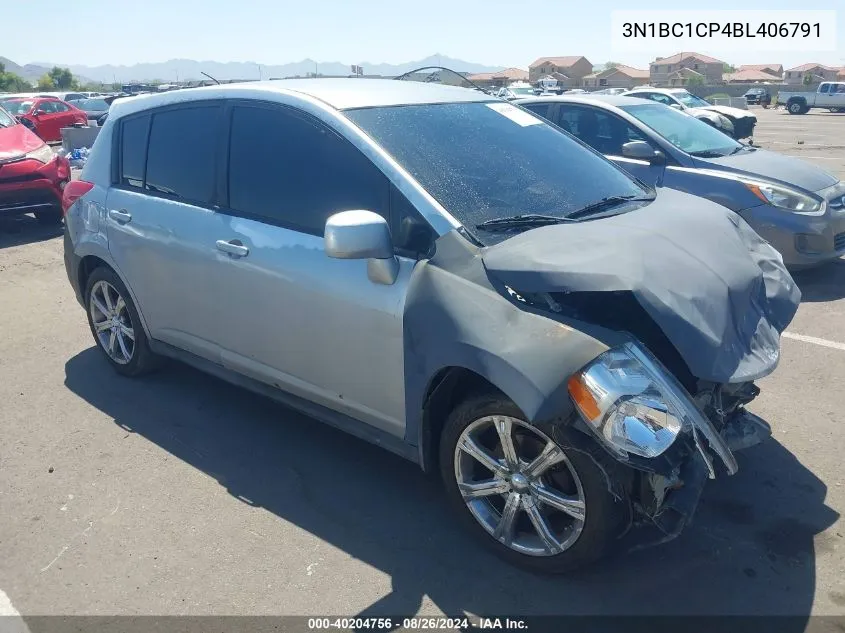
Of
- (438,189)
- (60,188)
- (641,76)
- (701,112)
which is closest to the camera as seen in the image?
(438,189)

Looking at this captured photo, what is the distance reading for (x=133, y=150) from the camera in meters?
4.76

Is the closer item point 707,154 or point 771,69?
point 707,154

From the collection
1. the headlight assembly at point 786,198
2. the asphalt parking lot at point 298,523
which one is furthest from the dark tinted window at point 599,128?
the asphalt parking lot at point 298,523

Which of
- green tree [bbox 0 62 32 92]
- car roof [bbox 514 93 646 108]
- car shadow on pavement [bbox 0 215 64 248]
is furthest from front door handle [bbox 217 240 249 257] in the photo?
green tree [bbox 0 62 32 92]

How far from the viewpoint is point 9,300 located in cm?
712

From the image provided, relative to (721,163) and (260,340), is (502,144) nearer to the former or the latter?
(260,340)

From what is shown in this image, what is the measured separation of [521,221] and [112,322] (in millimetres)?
3156

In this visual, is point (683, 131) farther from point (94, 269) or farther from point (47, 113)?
point (47, 113)

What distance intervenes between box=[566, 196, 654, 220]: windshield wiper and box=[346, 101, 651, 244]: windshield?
0.11 ft

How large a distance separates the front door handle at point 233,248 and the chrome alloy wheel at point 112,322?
136cm

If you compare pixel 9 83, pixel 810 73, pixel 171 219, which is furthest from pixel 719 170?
pixel 810 73

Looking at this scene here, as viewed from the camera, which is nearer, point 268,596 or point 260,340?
point 268,596

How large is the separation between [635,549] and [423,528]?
3.10 ft

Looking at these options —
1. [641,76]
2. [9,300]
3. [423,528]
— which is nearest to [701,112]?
[9,300]
